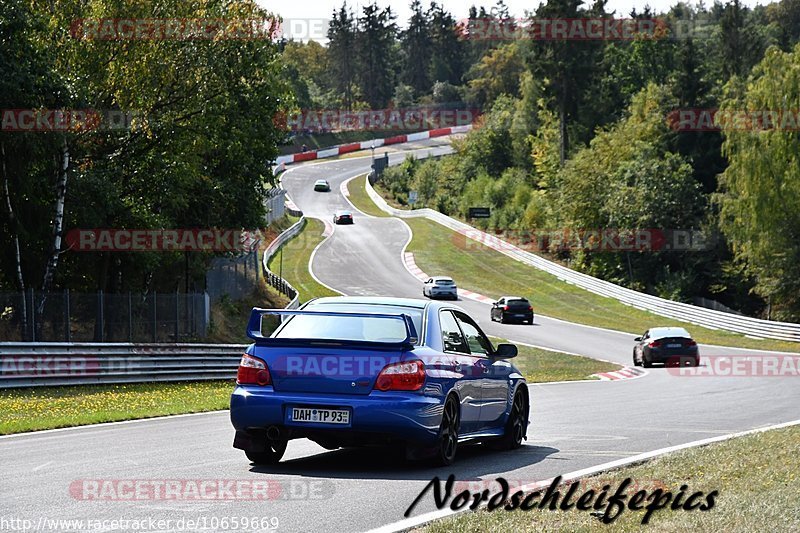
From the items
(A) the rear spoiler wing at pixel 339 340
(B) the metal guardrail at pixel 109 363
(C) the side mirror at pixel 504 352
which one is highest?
(A) the rear spoiler wing at pixel 339 340

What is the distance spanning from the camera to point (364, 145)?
153875mm

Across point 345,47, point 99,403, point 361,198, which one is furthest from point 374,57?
point 99,403

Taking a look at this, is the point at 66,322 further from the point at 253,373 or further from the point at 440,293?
the point at 440,293

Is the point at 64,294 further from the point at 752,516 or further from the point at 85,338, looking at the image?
the point at 752,516

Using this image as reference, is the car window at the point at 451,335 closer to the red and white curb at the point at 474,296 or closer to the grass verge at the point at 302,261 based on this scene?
the red and white curb at the point at 474,296

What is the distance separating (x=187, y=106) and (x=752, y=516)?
29439mm

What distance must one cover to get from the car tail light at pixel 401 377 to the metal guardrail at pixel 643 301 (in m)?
41.1

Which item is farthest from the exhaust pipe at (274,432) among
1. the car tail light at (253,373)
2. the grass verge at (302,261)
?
the grass verge at (302,261)

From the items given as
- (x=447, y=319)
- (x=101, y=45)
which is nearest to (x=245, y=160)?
(x=101, y=45)

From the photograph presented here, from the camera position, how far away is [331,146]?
159 m

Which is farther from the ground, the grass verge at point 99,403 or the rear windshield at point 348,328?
the rear windshield at point 348,328

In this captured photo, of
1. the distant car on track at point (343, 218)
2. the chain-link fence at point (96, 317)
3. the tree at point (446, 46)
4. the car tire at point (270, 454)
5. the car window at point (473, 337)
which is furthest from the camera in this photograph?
the tree at point (446, 46)

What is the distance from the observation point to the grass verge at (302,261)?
63541 millimetres

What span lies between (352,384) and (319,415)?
396 millimetres
